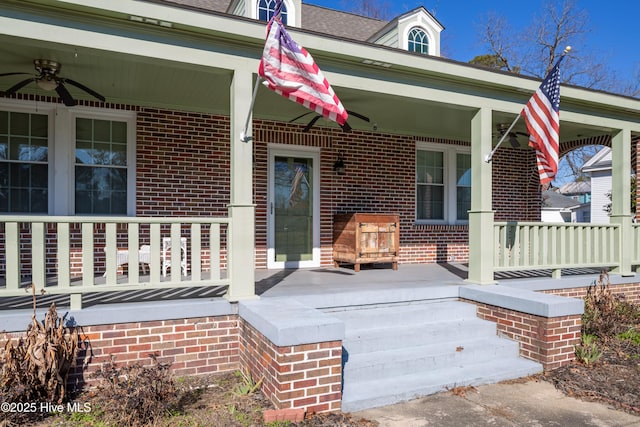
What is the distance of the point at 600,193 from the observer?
21219 mm

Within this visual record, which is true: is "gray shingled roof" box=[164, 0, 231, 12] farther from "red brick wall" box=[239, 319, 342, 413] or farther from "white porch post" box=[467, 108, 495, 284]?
"red brick wall" box=[239, 319, 342, 413]

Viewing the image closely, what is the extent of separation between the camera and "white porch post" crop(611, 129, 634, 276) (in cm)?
674

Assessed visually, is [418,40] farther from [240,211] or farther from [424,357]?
[424,357]

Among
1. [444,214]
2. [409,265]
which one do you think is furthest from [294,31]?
[444,214]

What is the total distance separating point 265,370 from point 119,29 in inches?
130

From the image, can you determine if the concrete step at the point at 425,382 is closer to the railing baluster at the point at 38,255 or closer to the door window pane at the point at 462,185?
the railing baluster at the point at 38,255

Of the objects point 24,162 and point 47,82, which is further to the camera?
point 24,162

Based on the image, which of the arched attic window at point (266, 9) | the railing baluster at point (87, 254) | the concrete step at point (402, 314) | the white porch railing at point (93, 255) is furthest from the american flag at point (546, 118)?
the railing baluster at point (87, 254)

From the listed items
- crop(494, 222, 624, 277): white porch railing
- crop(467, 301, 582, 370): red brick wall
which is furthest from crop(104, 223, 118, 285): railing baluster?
crop(494, 222, 624, 277): white porch railing

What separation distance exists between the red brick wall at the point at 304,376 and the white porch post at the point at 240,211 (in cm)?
91

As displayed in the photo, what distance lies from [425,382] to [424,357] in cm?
29

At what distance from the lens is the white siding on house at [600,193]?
20781 mm

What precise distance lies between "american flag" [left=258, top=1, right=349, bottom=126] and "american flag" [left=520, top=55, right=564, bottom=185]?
8.65ft

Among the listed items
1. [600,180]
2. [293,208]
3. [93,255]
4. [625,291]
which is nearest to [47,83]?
[93,255]
